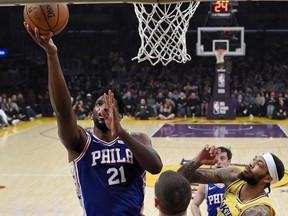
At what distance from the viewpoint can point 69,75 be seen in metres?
22.7

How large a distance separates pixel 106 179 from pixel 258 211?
2.81ft

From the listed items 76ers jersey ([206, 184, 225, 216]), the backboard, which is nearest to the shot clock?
the backboard

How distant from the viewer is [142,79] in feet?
71.2

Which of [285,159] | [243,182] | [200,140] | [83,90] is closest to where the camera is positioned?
[243,182]

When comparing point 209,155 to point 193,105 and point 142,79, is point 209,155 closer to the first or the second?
point 193,105

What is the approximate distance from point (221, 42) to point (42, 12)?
14.2m

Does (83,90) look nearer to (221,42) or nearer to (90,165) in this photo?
(221,42)

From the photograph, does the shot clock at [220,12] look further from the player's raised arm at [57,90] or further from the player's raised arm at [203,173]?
the player's raised arm at [57,90]

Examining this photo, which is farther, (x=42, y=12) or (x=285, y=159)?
(x=285, y=159)

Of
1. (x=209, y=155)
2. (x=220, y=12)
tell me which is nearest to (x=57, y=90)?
(x=209, y=155)

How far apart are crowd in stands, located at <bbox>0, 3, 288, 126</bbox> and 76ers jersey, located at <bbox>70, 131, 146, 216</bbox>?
1411cm

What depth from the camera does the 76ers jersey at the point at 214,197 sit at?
3.88m

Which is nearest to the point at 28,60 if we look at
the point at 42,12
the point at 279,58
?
the point at 279,58

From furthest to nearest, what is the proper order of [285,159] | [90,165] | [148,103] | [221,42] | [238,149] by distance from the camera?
1. [148,103]
2. [221,42]
3. [238,149]
4. [285,159]
5. [90,165]
